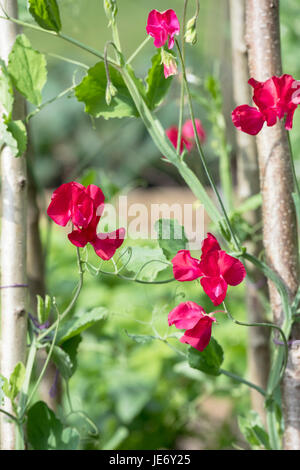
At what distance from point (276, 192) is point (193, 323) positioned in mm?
180

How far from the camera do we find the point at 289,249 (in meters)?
0.59

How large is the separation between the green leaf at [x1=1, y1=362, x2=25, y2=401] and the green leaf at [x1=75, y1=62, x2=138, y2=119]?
246 mm

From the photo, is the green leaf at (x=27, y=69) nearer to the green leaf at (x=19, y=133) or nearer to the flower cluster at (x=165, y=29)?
the green leaf at (x=19, y=133)

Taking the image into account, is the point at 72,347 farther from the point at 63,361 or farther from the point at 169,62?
the point at 169,62

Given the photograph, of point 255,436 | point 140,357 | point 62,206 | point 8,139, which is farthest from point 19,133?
point 140,357

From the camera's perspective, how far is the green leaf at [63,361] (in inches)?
23.9

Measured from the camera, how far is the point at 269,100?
490 millimetres

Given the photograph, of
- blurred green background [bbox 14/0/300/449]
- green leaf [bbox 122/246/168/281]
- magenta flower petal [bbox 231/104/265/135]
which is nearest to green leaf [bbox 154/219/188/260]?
green leaf [bbox 122/246/168/281]

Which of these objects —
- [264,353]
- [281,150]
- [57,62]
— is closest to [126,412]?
[264,353]

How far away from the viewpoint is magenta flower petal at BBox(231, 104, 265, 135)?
0.48 metres

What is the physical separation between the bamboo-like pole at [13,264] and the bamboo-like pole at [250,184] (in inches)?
14.9

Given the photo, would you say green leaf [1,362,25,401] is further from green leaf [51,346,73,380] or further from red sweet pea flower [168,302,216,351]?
red sweet pea flower [168,302,216,351]

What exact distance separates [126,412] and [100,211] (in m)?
0.72
